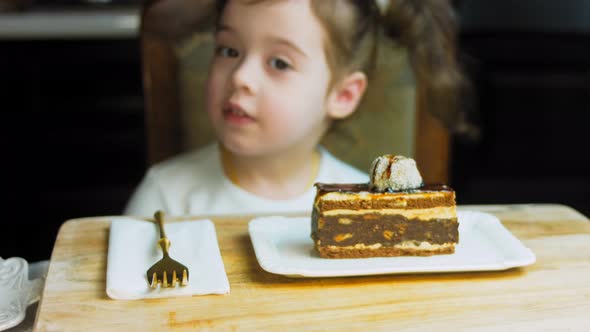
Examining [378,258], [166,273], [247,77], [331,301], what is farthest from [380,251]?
[247,77]

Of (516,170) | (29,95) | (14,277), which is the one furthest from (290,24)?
(516,170)

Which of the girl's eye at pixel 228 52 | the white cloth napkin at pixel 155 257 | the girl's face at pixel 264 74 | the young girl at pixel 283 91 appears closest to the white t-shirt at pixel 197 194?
the young girl at pixel 283 91

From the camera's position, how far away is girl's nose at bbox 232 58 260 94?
4.77 feet

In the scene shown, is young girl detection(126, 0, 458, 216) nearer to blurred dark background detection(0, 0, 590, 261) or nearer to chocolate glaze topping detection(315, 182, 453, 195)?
chocolate glaze topping detection(315, 182, 453, 195)

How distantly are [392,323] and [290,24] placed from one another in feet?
2.48

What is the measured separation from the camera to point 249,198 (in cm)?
167

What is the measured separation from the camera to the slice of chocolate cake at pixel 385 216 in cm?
109

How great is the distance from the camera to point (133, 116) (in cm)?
299

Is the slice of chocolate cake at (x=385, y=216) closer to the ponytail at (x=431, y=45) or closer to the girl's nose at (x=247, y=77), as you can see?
the girl's nose at (x=247, y=77)

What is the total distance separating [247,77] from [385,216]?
48 cm

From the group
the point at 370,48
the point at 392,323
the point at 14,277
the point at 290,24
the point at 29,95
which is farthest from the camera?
the point at 29,95

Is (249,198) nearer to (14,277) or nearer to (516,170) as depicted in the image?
(14,277)

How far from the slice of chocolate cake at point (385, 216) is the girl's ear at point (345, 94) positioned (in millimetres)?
575

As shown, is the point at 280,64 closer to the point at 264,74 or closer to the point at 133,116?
the point at 264,74
